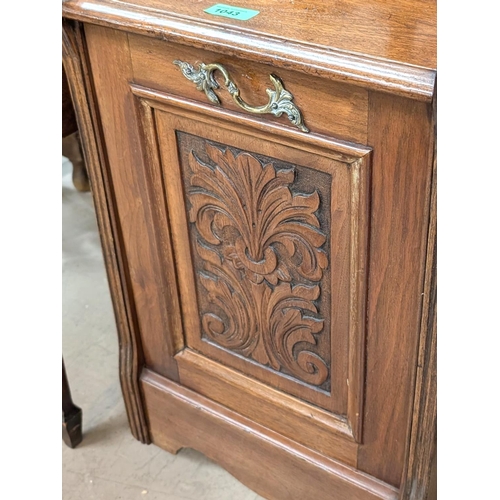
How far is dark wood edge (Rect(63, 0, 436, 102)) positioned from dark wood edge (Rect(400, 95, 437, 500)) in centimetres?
10

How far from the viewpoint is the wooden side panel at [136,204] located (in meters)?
1.06

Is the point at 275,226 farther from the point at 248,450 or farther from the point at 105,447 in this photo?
the point at 105,447

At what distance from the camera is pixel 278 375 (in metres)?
1.21

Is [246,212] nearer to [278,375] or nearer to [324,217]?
[324,217]

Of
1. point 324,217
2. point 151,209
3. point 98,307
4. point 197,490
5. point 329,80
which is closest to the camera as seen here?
point 329,80

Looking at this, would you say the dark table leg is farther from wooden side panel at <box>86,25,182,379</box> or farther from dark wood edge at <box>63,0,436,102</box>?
dark wood edge at <box>63,0,436,102</box>

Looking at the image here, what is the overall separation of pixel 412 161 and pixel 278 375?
1.60 ft

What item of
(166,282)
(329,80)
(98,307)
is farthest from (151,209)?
(98,307)

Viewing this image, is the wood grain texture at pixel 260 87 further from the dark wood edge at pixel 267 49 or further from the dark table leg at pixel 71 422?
the dark table leg at pixel 71 422

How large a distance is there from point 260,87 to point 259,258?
11.0 inches

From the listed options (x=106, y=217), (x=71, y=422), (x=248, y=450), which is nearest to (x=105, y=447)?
(x=71, y=422)

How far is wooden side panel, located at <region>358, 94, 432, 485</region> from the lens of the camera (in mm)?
846

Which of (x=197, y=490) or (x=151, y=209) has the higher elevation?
(x=151, y=209)
